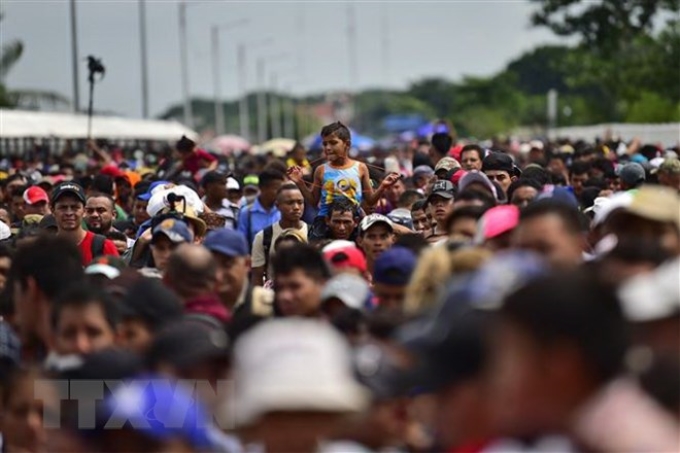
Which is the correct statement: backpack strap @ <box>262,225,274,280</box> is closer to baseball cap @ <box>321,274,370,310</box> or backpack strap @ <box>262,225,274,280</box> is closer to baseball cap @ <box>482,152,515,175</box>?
baseball cap @ <box>482,152,515,175</box>

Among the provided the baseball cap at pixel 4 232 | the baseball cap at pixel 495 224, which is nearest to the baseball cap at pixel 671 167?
the baseball cap at pixel 4 232

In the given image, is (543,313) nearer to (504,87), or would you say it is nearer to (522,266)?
(522,266)

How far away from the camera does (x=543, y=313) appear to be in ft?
16.6

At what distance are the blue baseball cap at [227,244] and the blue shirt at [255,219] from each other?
5.95m

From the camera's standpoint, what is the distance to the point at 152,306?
841 centimetres

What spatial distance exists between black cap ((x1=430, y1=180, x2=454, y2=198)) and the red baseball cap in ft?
12.4

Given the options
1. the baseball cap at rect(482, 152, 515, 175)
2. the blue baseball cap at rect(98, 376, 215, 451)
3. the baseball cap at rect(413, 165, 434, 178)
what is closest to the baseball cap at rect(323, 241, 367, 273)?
the blue baseball cap at rect(98, 376, 215, 451)

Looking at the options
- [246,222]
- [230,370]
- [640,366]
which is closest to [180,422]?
[230,370]

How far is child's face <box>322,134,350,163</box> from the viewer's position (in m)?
16.1

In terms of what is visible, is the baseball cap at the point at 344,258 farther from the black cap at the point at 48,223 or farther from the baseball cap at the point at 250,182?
the baseball cap at the point at 250,182

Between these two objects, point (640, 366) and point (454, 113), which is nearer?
point (640, 366)

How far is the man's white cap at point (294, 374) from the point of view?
18.0 ft

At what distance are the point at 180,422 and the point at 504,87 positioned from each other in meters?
146

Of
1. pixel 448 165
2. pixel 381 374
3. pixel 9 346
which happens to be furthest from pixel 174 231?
pixel 448 165
